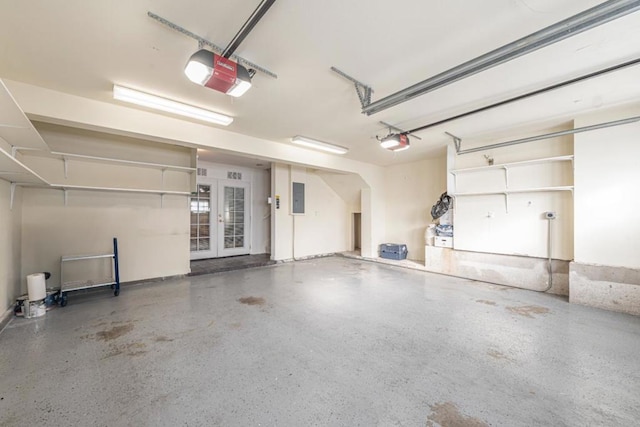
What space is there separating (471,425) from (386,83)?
294cm

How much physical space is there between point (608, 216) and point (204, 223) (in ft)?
24.6

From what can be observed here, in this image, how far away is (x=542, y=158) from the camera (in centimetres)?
408

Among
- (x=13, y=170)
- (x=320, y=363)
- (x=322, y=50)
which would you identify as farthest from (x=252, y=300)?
(x=322, y=50)

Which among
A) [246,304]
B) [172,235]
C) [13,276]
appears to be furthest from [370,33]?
[13,276]

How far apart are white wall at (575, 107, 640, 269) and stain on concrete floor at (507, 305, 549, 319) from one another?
992mm

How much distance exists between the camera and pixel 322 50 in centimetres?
215

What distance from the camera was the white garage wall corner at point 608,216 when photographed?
319 cm

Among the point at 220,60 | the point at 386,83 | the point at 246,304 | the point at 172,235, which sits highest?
the point at 386,83

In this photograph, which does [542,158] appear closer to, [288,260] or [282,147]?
[282,147]

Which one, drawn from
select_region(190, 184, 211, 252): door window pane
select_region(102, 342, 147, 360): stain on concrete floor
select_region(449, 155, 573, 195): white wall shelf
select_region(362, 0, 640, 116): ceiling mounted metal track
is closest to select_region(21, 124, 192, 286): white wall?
select_region(190, 184, 211, 252): door window pane

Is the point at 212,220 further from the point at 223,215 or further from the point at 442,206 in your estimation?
the point at 442,206

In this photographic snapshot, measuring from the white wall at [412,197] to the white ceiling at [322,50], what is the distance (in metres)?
2.71

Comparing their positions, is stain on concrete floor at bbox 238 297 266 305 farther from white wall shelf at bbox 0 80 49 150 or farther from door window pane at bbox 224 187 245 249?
door window pane at bbox 224 187 245 249

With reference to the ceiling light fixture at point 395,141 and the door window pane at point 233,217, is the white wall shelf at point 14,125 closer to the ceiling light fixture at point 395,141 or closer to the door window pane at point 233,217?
the ceiling light fixture at point 395,141
